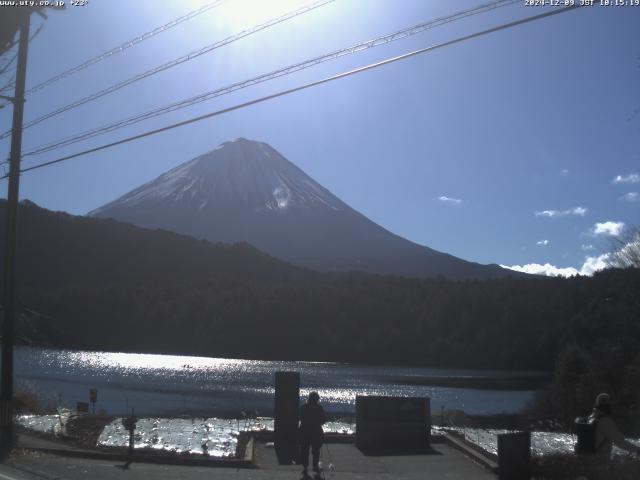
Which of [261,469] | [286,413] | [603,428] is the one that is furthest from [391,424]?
[603,428]

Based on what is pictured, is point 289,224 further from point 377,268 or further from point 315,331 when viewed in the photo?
point 315,331

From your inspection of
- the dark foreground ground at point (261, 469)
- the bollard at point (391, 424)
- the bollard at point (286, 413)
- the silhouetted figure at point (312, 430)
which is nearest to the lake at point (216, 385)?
the bollard at point (286, 413)

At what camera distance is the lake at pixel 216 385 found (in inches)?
1631

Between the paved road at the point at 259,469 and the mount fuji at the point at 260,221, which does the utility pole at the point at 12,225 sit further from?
the mount fuji at the point at 260,221

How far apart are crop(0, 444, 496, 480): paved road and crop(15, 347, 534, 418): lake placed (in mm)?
13844

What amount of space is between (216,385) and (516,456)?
48097 millimetres

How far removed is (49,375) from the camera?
60.0 metres

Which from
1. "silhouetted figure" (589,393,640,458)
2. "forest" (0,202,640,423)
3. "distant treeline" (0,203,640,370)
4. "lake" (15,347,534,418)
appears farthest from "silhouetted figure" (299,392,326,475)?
"distant treeline" (0,203,640,370)

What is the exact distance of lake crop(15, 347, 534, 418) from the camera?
41438 millimetres

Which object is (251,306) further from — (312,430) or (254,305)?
(312,430)

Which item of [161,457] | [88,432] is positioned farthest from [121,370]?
[161,457]

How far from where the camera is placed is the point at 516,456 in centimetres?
1130

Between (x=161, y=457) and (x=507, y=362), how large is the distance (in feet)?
236

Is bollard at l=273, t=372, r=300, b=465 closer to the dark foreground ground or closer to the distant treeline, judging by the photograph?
the dark foreground ground
